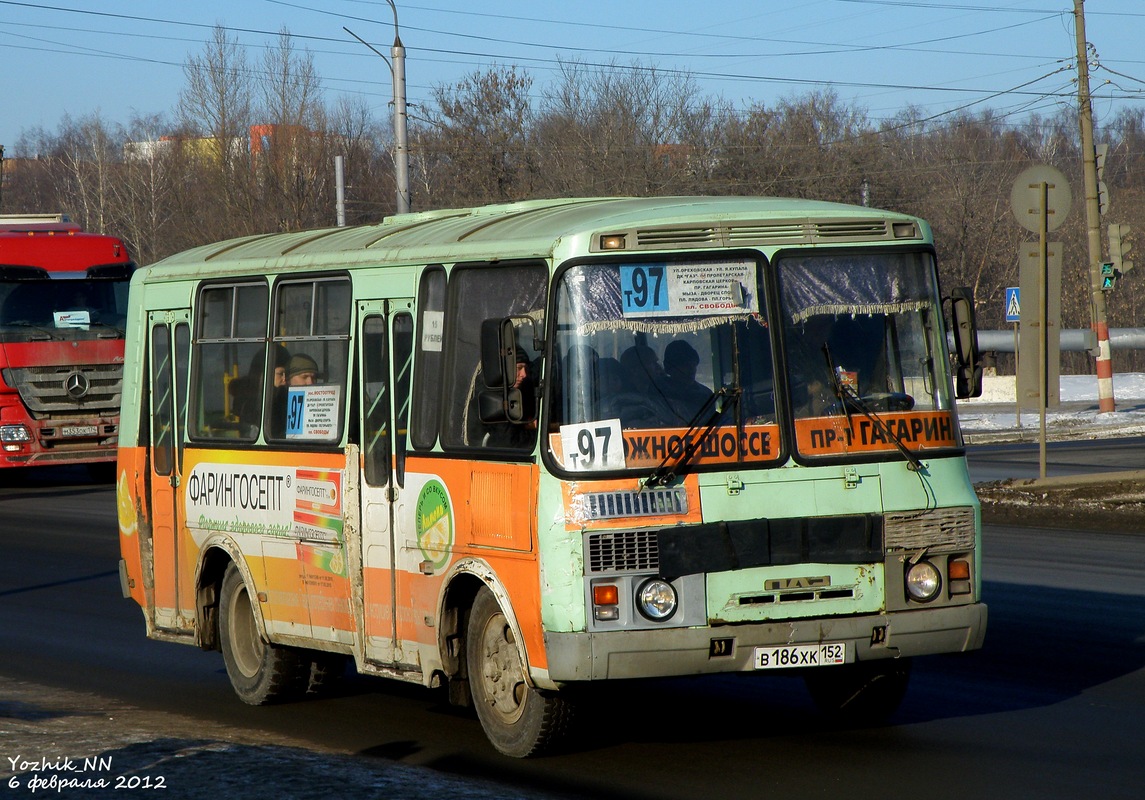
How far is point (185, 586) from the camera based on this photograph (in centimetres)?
981

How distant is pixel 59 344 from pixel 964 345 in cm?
1878

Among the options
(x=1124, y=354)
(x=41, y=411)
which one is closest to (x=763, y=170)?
(x=1124, y=354)

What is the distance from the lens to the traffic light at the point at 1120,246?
99.5ft

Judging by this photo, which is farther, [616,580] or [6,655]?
[6,655]

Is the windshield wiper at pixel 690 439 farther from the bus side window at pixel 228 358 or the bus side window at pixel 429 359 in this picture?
the bus side window at pixel 228 358

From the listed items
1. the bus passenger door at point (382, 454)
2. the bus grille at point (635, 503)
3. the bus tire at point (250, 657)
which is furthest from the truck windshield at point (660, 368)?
the bus tire at point (250, 657)

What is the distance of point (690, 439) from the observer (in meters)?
6.89

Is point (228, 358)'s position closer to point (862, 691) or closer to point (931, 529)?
point (862, 691)

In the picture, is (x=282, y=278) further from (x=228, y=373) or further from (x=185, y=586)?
(x=185, y=586)

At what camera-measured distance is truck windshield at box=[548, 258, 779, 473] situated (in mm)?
6832

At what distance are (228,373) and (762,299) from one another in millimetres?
3794

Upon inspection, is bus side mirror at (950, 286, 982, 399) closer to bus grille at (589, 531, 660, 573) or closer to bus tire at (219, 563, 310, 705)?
bus grille at (589, 531, 660, 573)

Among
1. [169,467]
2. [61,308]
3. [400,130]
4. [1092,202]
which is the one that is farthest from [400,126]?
[169,467]

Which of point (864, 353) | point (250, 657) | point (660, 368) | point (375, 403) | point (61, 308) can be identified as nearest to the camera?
point (660, 368)
